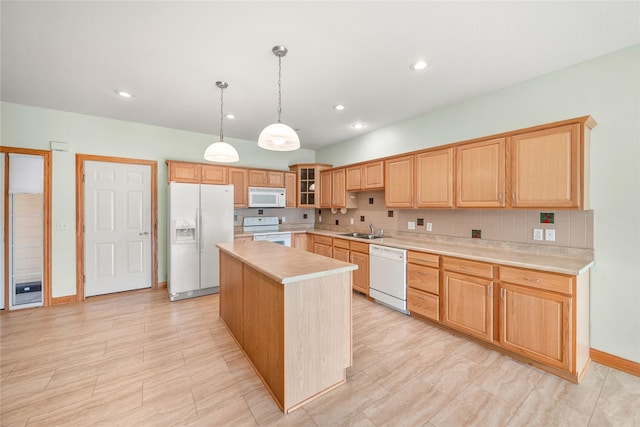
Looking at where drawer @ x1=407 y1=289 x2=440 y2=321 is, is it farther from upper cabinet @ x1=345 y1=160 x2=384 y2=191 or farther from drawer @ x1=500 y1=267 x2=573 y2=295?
upper cabinet @ x1=345 y1=160 x2=384 y2=191

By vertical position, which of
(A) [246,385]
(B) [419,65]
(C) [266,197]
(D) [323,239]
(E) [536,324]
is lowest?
(A) [246,385]

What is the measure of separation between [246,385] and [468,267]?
2.24 metres

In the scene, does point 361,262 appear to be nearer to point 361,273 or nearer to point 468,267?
point 361,273

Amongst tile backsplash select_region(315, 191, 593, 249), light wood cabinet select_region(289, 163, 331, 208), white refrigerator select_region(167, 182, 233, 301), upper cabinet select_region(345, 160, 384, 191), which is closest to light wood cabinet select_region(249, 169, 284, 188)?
light wood cabinet select_region(289, 163, 331, 208)

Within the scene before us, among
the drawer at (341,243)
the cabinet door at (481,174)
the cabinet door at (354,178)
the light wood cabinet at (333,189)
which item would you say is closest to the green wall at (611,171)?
the cabinet door at (481,174)

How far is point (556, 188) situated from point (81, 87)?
483 centimetres

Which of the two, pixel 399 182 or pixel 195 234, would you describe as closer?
pixel 399 182

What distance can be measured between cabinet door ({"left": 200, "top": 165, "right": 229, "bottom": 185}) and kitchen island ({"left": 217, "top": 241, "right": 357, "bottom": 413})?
2.71 meters

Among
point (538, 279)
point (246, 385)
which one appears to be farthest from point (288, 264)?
point (538, 279)

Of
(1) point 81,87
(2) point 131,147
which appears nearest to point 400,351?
(1) point 81,87

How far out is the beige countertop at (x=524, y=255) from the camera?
206 centimetres

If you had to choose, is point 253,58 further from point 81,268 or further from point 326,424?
point 81,268

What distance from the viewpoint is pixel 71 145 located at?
3607 millimetres

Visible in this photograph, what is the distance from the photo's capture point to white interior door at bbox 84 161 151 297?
148 inches
